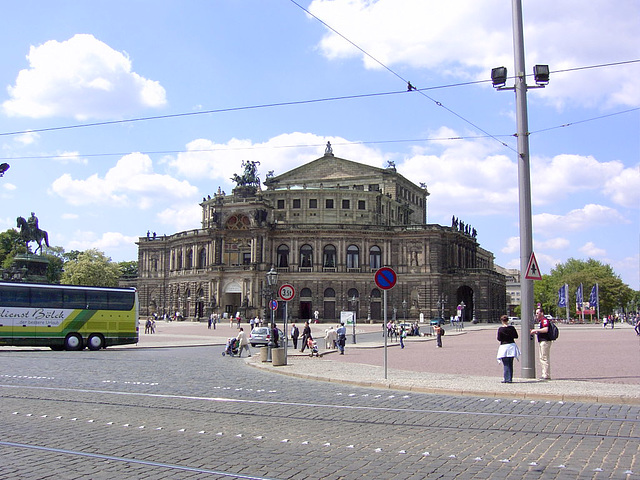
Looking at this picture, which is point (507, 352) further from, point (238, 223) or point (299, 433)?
point (238, 223)

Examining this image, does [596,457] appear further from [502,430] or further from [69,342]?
[69,342]

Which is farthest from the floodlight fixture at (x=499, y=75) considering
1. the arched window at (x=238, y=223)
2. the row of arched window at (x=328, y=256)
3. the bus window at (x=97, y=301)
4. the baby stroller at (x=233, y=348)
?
the arched window at (x=238, y=223)

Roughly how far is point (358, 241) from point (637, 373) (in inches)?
2996

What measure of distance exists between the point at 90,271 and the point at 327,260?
1435 inches

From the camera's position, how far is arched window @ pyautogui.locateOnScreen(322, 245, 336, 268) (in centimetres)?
9438

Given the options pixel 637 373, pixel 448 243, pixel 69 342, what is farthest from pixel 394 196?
pixel 637 373

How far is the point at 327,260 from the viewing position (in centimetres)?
9469

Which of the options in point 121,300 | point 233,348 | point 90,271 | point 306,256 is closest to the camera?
point 233,348

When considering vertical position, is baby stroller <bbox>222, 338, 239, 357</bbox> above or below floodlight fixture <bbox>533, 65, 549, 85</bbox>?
below

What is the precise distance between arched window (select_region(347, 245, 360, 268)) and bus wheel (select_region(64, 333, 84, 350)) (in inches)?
2531

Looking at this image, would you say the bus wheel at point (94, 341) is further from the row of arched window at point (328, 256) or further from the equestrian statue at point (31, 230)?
→ the row of arched window at point (328, 256)

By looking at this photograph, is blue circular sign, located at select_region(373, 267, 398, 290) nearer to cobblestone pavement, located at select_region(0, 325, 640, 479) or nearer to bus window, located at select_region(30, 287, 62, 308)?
cobblestone pavement, located at select_region(0, 325, 640, 479)

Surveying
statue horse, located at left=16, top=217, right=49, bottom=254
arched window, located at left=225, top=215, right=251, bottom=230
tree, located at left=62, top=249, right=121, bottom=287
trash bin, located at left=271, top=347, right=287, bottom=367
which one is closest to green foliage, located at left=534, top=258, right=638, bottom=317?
arched window, located at left=225, top=215, right=251, bottom=230

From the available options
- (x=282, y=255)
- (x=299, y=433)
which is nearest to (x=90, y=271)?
(x=282, y=255)
